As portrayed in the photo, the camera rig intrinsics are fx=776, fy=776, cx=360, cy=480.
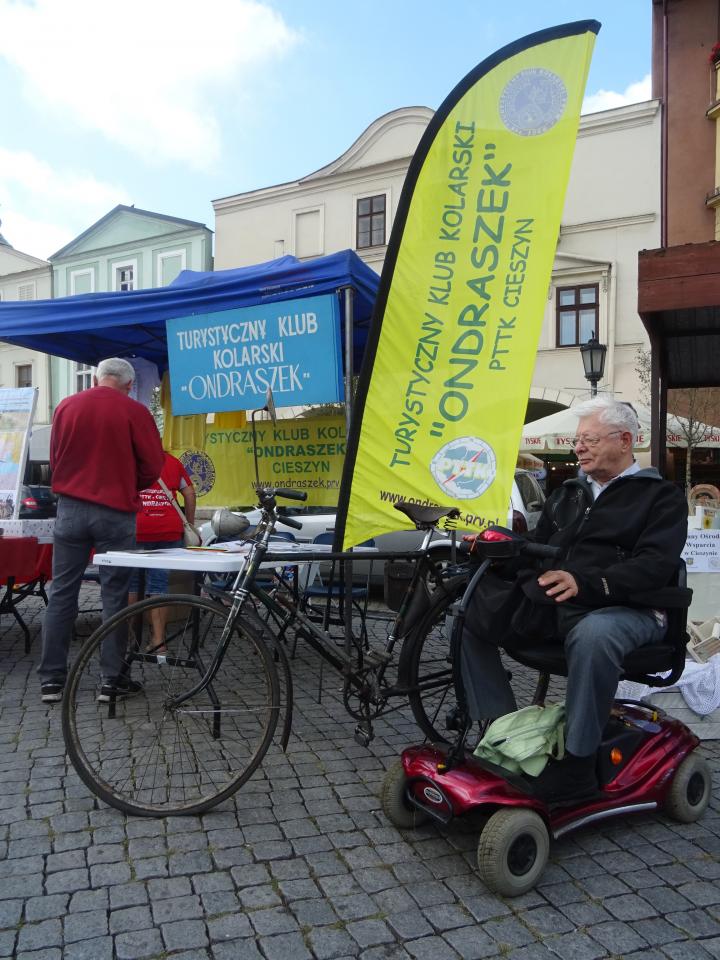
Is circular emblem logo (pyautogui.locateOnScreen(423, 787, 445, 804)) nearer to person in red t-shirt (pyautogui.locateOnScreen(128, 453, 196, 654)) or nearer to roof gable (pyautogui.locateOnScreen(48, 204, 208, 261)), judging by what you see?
person in red t-shirt (pyautogui.locateOnScreen(128, 453, 196, 654))

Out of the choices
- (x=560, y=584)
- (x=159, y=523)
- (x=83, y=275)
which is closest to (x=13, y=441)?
(x=159, y=523)

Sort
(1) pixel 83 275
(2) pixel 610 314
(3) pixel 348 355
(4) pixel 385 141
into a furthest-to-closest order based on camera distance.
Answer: (1) pixel 83 275 < (4) pixel 385 141 < (2) pixel 610 314 < (3) pixel 348 355

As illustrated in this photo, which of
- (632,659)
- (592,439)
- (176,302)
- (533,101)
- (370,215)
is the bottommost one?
(632,659)

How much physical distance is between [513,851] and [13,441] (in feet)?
16.6

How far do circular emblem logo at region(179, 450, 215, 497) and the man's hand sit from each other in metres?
4.81

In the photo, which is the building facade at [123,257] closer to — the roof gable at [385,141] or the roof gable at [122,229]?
the roof gable at [122,229]

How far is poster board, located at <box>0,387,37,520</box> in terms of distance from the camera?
232 inches

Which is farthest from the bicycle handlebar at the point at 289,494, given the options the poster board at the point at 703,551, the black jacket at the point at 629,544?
the poster board at the point at 703,551

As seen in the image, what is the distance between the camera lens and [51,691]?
417cm

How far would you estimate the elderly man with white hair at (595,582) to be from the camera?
A: 255 centimetres

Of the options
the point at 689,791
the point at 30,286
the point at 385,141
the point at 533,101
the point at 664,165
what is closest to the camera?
the point at 689,791

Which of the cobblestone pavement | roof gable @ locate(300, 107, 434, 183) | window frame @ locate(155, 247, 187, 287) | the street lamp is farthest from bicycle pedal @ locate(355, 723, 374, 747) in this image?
window frame @ locate(155, 247, 187, 287)

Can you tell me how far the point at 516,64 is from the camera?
3.84 m

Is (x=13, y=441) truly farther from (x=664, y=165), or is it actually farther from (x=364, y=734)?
(x=664, y=165)
